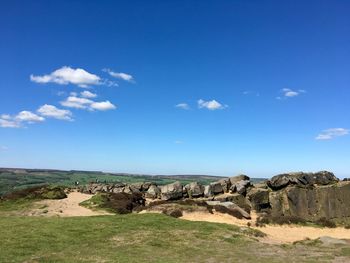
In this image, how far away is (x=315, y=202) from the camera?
52.8 m

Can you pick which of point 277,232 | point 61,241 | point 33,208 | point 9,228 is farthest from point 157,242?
point 33,208

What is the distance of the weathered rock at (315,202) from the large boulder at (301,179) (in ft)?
4.90

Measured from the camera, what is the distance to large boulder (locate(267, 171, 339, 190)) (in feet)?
182

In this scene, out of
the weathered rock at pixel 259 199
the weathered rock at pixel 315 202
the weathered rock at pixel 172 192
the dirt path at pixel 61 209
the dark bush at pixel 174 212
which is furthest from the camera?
the weathered rock at pixel 172 192

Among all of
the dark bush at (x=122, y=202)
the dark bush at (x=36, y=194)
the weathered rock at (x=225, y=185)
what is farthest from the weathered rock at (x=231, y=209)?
the dark bush at (x=36, y=194)

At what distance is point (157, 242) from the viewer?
3064 cm

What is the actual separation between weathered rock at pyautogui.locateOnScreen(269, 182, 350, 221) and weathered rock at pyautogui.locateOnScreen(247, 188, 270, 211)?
1.47 metres

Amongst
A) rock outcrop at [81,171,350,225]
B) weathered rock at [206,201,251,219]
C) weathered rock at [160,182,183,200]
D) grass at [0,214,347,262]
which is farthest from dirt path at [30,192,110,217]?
rock outcrop at [81,171,350,225]

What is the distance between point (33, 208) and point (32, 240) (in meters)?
22.7

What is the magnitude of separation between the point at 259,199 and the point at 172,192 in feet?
48.6

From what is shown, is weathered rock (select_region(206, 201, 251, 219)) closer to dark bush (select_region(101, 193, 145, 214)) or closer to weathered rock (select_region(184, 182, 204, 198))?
weathered rock (select_region(184, 182, 204, 198))

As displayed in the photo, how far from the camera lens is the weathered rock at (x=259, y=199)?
5522 centimetres

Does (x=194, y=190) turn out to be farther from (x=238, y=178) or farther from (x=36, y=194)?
(x=36, y=194)

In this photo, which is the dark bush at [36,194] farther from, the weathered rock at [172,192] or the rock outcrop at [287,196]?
the rock outcrop at [287,196]
